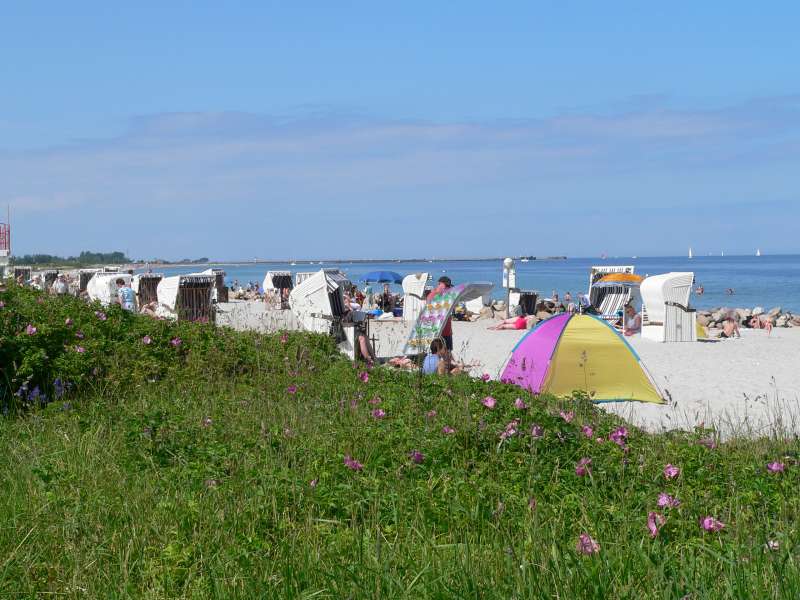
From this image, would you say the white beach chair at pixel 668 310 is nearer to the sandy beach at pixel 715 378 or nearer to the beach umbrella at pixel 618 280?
the sandy beach at pixel 715 378

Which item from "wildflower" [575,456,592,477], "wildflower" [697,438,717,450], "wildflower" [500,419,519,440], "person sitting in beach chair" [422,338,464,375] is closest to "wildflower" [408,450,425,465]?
"wildflower" [500,419,519,440]

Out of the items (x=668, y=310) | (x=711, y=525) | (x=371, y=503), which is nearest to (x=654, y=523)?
(x=711, y=525)

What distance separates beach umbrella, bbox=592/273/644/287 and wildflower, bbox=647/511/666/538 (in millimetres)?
21674

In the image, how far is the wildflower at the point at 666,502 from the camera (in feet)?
11.9

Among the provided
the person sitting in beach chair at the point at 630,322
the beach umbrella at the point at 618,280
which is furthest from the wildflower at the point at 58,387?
the beach umbrella at the point at 618,280

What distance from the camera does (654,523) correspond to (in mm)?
3250

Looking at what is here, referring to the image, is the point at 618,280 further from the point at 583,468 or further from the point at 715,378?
the point at 583,468

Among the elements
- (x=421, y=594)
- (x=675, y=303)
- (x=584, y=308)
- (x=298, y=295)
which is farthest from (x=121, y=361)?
(x=584, y=308)

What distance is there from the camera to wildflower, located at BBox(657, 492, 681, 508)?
3.62 m

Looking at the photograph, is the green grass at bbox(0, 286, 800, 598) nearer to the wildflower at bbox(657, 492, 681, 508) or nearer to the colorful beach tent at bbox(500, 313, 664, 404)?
the wildflower at bbox(657, 492, 681, 508)

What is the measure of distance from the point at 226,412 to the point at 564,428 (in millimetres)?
2368

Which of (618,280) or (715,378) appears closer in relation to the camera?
(715,378)

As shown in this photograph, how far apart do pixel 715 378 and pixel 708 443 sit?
24.3 feet

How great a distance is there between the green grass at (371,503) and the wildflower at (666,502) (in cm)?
4
